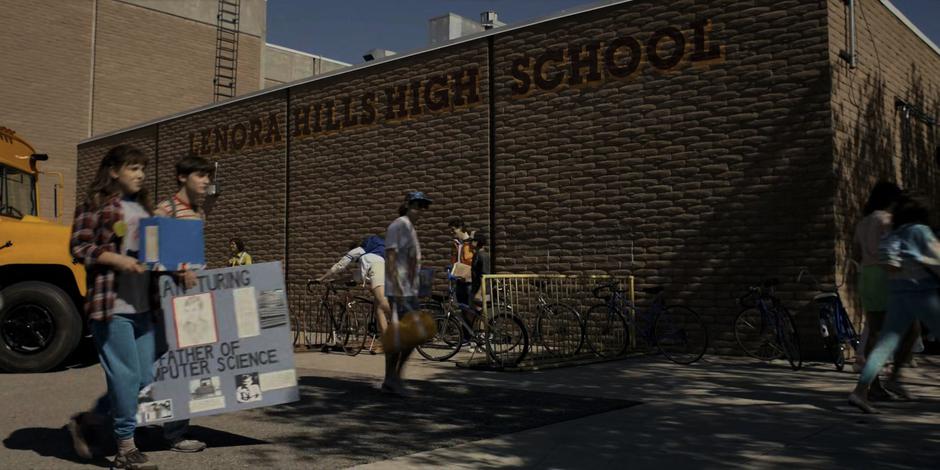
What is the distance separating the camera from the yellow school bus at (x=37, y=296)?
32.1 feet

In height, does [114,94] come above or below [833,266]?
above

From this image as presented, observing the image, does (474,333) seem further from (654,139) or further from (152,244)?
(152,244)

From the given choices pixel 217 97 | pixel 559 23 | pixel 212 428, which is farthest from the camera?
pixel 217 97

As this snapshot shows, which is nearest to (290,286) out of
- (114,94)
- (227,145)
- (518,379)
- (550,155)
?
(227,145)

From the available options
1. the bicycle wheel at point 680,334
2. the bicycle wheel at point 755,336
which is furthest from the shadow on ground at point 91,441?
the bicycle wheel at point 755,336

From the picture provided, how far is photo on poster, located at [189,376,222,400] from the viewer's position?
218 inches


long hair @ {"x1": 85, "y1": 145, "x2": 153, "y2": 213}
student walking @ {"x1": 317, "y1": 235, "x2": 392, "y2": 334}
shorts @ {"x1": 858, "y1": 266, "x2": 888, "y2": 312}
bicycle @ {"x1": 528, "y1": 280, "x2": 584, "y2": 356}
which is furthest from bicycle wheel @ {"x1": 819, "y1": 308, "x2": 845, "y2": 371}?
long hair @ {"x1": 85, "y1": 145, "x2": 153, "y2": 213}

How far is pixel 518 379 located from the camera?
30.2 ft

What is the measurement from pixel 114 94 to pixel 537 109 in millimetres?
20352

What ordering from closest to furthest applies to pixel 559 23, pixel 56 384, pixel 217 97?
pixel 56 384
pixel 559 23
pixel 217 97

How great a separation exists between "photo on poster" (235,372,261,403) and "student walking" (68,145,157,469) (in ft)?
2.41

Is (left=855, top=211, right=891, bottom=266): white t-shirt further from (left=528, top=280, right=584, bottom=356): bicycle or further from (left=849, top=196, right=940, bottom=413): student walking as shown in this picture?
(left=528, top=280, right=584, bottom=356): bicycle

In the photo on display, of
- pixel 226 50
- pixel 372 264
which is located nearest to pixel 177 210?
pixel 372 264

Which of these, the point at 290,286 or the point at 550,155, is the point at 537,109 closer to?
the point at 550,155
